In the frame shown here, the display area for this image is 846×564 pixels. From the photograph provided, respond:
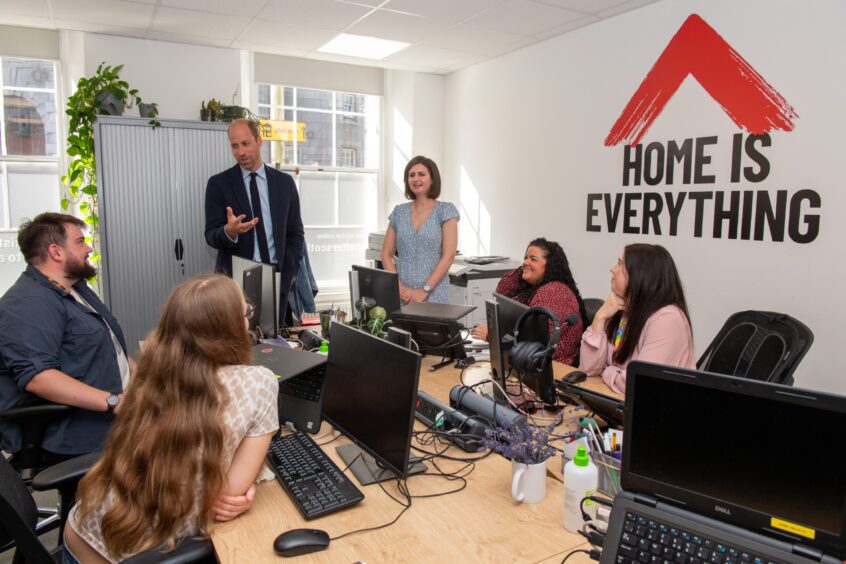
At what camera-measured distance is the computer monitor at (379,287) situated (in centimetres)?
267

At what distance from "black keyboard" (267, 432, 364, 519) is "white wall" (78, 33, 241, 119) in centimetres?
386

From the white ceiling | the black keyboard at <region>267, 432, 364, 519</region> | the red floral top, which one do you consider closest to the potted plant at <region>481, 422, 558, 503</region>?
the black keyboard at <region>267, 432, 364, 519</region>

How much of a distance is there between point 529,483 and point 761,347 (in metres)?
1.39

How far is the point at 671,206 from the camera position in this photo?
356 centimetres

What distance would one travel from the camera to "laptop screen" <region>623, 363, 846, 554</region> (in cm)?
88

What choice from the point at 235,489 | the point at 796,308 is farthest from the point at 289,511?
the point at 796,308

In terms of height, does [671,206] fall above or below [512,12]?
below

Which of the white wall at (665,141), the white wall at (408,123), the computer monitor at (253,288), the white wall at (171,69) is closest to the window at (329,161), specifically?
the white wall at (408,123)

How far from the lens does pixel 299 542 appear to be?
1.19 m

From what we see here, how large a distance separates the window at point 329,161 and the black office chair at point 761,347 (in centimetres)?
399

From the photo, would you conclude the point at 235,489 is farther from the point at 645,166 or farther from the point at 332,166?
the point at 332,166

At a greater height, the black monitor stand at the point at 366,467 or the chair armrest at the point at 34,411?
the black monitor stand at the point at 366,467

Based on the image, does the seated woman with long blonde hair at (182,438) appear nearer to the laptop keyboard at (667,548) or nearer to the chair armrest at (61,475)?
the chair armrest at (61,475)

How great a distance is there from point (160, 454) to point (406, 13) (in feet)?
11.3
